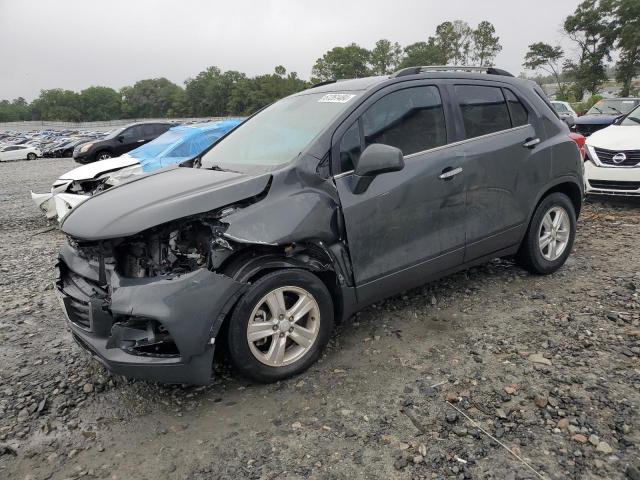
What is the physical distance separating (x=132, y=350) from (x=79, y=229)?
2.66 ft

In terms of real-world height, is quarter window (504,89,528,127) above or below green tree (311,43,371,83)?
below

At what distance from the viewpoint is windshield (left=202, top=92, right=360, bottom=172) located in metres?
3.24

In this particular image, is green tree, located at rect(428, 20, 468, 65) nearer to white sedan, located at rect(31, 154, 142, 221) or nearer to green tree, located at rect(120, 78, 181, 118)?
green tree, located at rect(120, 78, 181, 118)

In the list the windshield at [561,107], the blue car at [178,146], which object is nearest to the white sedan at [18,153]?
the blue car at [178,146]

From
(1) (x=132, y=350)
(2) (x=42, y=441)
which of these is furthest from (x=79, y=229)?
(2) (x=42, y=441)

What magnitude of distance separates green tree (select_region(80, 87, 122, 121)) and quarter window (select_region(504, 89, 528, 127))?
133 metres

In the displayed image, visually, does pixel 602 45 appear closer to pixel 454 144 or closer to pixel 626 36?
pixel 626 36

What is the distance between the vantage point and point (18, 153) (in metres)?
29.9

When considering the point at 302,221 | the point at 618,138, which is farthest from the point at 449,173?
the point at 618,138

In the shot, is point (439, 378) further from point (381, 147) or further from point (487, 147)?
point (487, 147)

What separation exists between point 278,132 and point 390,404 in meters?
2.08

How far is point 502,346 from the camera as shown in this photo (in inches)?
130

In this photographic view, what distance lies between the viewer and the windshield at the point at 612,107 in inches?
552

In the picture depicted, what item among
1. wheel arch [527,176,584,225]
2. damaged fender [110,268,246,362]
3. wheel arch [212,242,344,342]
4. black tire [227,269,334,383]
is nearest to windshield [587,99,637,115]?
wheel arch [527,176,584,225]
